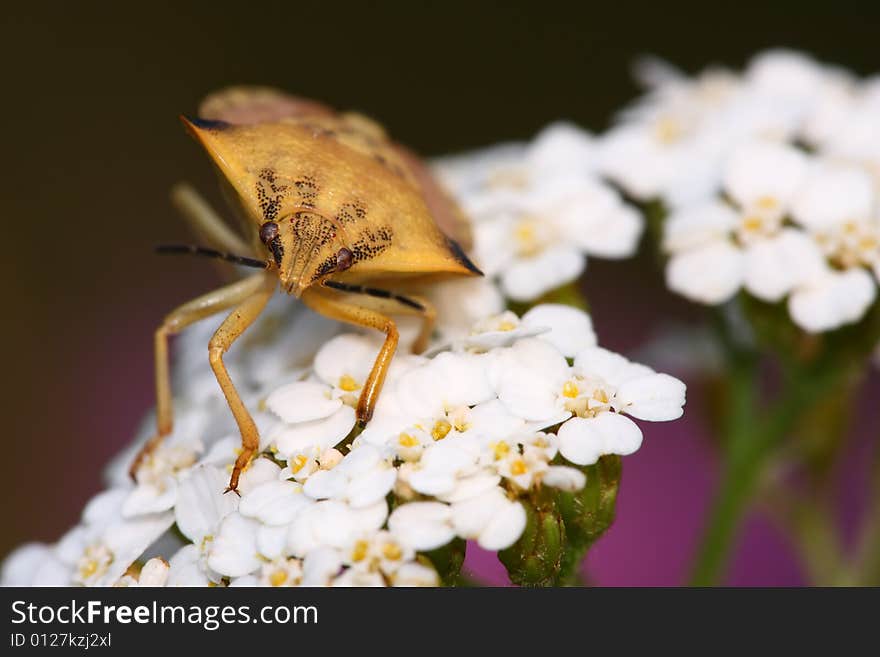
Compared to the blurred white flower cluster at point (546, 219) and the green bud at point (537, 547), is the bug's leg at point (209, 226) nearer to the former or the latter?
the blurred white flower cluster at point (546, 219)

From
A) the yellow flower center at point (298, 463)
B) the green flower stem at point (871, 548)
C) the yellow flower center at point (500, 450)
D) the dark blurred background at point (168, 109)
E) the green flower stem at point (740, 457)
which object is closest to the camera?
the yellow flower center at point (500, 450)

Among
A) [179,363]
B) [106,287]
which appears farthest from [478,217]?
[106,287]

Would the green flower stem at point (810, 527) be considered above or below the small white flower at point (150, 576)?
above

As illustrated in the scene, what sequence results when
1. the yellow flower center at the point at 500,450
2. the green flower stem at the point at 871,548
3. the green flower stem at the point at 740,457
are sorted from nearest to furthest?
the yellow flower center at the point at 500,450, the green flower stem at the point at 740,457, the green flower stem at the point at 871,548

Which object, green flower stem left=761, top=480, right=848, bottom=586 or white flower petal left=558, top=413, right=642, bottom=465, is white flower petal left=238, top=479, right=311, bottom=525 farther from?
green flower stem left=761, top=480, right=848, bottom=586

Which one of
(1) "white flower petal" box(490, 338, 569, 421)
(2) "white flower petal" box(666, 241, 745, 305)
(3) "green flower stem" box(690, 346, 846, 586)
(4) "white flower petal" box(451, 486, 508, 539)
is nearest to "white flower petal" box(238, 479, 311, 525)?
(4) "white flower petal" box(451, 486, 508, 539)

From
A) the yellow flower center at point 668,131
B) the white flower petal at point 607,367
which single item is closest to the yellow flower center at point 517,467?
the white flower petal at point 607,367

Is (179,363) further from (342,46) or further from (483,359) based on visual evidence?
(342,46)
